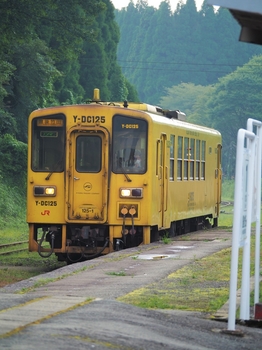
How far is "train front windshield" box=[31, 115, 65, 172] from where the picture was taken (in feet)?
56.8

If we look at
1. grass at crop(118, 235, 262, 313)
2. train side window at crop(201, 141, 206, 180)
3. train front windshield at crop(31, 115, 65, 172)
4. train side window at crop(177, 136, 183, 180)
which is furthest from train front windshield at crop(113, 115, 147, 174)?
train side window at crop(201, 141, 206, 180)

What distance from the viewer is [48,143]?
17375 millimetres

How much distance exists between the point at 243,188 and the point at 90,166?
8.94m

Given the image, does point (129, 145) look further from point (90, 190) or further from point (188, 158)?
point (188, 158)

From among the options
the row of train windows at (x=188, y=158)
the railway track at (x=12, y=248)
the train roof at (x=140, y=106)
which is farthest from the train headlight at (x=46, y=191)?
the row of train windows at (x=188, y=158)

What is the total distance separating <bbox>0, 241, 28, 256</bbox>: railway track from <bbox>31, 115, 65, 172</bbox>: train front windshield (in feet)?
11.2

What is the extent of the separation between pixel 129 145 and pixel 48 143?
1444 millimetres

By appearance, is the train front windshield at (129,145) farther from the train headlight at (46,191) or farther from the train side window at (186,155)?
the train side window at (186,155)

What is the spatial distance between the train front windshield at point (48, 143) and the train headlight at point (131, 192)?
115 cm

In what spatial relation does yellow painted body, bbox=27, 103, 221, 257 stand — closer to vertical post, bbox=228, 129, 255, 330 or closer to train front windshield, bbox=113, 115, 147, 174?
train front windshield, bbox=113, 115, 147, 174

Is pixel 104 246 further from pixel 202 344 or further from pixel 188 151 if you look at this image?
pixel 202 344

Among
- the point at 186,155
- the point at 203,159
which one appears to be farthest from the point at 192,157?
the point at 203,159

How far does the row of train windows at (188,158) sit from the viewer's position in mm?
20188

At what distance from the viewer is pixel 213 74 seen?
122875mm
